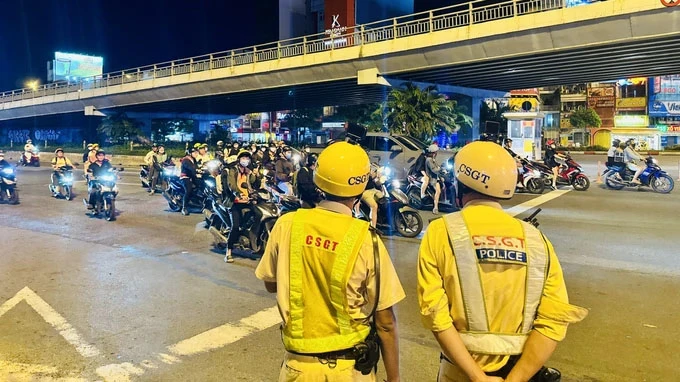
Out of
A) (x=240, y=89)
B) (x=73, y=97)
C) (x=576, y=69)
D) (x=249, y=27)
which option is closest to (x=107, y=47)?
(x=249, y=27)

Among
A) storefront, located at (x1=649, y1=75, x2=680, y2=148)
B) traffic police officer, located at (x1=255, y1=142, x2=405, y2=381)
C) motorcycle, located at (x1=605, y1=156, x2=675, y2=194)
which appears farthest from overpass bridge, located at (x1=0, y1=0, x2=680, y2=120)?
storefront, located at (x1=649, y1=75, x2=680, y2=148)

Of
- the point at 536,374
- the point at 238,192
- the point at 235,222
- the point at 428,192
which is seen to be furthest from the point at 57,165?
the point at 536,374

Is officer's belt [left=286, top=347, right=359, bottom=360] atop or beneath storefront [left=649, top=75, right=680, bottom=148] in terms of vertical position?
beneath

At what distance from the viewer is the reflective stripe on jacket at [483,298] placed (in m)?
1.90

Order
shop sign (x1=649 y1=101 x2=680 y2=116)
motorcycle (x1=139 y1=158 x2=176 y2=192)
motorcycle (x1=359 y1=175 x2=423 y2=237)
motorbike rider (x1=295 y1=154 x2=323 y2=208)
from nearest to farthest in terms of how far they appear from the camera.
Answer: motorbike rider (x1=295 y1=154 x2=323 y2=208) < motorcycle (x1=359 y1=175 x2=423 y2=237) < motorcycle (x1=139 y1=158 x2=176 y2=192) < shop sign (x1=649 y1=101 x2=680 y2=116)

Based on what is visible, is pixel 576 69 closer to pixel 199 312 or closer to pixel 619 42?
pixel 619 42

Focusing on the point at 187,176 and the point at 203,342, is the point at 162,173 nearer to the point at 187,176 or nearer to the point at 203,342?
the point at 187,176

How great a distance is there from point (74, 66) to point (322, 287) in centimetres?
7610

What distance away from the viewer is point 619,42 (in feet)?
70.7

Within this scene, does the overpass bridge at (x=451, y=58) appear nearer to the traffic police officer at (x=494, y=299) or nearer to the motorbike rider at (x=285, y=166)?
the motorbike rider at (x=285, y=166)

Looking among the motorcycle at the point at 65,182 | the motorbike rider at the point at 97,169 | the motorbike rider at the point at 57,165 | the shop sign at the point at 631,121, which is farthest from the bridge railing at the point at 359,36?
the shop sign at the point at 631,121

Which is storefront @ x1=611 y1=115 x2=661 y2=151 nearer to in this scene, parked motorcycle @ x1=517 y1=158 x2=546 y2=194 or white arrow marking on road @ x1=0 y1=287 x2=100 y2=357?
parked motorcycle @ x1=517 y1=158 x2=546 y2=194

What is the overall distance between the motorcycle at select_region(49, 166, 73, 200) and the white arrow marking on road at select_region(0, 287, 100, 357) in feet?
30.7

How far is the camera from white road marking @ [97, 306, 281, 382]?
13.2 feet
